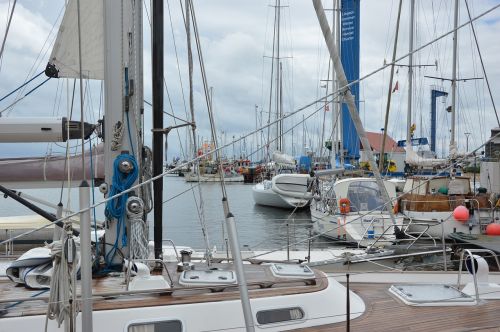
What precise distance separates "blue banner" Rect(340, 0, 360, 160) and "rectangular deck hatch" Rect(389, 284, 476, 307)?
18901mm

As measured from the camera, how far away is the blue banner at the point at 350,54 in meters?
24.2

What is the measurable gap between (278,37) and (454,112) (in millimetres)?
20502

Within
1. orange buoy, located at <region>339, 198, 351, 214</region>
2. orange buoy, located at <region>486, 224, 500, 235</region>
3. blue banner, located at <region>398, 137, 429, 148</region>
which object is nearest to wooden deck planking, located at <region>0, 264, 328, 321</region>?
orange buoy, located at <region>486, 224, 500, 235</region>

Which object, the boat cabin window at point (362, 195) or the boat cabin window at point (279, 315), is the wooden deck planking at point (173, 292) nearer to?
the boat cabin window at point (279, 315)

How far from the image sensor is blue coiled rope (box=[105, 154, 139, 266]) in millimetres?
4480

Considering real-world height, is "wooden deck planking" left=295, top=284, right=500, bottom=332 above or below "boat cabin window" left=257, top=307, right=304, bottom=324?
below

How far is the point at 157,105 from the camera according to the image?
16.7 ft

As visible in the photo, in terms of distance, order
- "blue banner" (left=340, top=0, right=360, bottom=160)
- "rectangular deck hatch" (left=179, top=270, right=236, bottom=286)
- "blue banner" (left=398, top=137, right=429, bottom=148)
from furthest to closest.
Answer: "blue banner" (left=398, top=137, right=429, bottom=148) → "blue banner" (left=340, top=0, right=360, bottom=160) → "rectangular deck hatch" (left=179, top=270, right=236, bottom=286)

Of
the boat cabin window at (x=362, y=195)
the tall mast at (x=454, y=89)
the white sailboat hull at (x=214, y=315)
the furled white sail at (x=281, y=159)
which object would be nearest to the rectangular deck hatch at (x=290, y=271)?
the white sailboat hull at (x=214, y=315)

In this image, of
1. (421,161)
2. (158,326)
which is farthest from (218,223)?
(158,326)

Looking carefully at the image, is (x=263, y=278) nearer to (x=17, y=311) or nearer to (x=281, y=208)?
(x=17, y=311)

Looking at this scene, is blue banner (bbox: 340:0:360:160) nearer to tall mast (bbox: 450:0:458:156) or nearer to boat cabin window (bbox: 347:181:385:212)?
tall mast (bbox: 450:0:458:156)

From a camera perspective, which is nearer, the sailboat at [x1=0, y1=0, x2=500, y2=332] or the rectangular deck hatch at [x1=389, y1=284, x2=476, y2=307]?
the sailboat at [x1=0, y1=0, x2=500, y2=332]

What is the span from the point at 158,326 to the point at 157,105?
231cm
